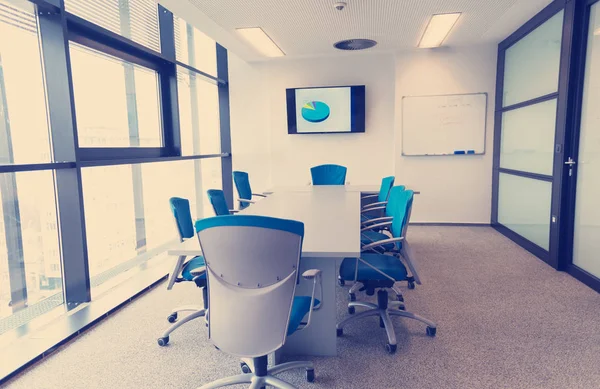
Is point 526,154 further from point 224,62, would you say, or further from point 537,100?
point 224,62

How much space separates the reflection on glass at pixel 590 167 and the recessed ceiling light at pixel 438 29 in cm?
137

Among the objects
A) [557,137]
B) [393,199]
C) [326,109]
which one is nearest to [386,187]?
[393,199]

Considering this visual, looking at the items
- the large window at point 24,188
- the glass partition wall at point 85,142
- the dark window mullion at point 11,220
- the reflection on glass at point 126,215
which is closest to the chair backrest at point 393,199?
the reflection on glass at point 126,215

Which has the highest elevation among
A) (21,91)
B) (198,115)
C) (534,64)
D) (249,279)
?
(534,64)

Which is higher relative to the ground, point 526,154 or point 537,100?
point 537,100

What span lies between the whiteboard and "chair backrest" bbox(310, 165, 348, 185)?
1301mm

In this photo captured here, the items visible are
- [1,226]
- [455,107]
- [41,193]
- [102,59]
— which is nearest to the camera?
[1,226]

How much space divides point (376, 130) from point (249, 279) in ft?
16.3

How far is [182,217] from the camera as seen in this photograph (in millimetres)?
2617

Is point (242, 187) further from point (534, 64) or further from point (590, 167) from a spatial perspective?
point (534, 64)

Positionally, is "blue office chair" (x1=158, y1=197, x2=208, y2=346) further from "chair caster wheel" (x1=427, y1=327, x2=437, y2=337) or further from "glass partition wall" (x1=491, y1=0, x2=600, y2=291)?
"glass partition wall" (x1=491, y1=0, x2=600, y2=291)

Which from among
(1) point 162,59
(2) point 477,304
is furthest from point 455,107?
(1) point 162,59

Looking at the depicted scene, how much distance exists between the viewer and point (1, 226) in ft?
8.80

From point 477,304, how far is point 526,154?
2527 mm
